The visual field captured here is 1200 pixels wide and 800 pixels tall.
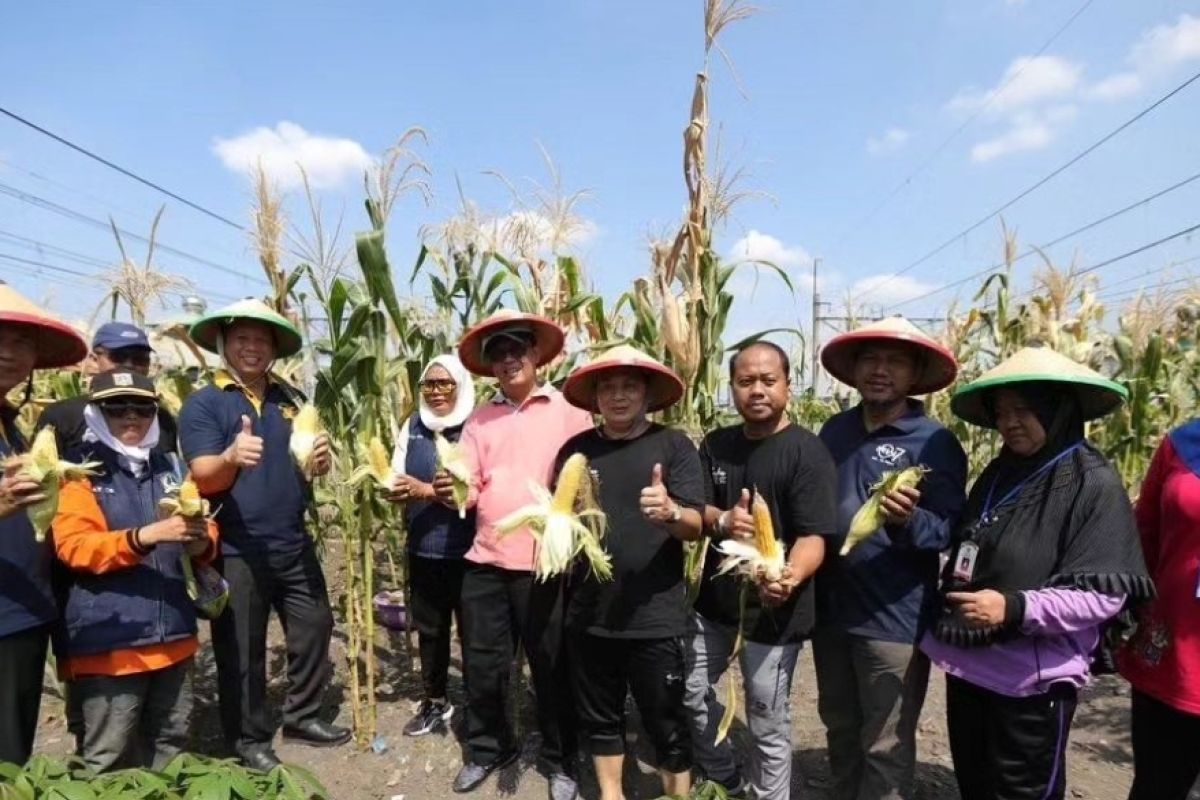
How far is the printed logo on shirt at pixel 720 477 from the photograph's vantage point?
8.93 ft

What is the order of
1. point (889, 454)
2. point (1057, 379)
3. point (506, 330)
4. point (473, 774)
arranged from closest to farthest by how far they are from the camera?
point (1057, 379)
point (889, 454)
point (506, 330)
point (473, 774)

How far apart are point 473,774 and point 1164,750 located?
8.94ft

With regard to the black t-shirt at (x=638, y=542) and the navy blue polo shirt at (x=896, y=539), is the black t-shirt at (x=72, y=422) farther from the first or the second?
the navy blue polo shirt at (x=896, y=539)

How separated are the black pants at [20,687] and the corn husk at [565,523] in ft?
5.40

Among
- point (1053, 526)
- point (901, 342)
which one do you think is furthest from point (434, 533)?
point (1053, 526)

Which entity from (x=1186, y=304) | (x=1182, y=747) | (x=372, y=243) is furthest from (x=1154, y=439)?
(x=372, y=243)

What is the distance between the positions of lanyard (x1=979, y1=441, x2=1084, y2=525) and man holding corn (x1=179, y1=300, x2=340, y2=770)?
2.66m

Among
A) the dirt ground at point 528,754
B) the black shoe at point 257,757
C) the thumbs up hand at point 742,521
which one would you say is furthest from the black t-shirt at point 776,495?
the black shoe at point 257,757

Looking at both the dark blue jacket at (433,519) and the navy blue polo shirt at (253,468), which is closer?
the navy blue polo shirt at (253,468)

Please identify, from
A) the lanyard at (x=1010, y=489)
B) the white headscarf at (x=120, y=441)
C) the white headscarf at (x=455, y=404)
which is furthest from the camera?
the white headscarf at (x=455, y=404)

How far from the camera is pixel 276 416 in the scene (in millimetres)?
3293

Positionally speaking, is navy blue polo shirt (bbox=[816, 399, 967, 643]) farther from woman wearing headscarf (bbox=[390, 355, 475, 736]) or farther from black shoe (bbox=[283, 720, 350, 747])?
black shoe (bbox=[283, 720, 350, 747])

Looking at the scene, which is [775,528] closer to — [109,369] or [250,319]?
[250,319]

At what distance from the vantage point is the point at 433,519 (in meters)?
3.63
